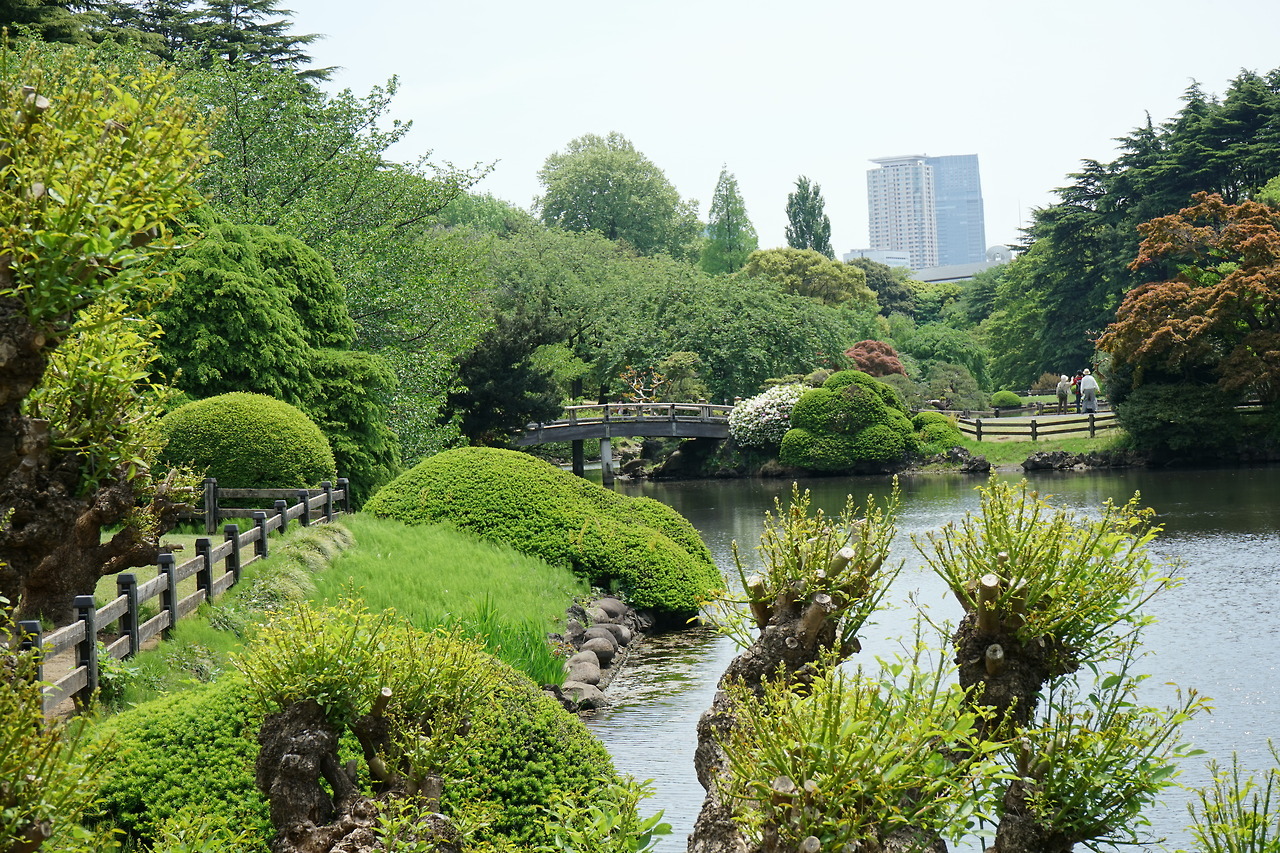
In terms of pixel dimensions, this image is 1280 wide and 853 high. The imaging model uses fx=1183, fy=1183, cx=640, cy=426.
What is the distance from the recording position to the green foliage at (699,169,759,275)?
67.0 meters

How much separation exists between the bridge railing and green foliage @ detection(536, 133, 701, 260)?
30.6 metres

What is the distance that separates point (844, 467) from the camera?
36.4 m

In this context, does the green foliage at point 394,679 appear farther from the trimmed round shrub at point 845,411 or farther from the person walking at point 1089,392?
the person walking at point 1089,392

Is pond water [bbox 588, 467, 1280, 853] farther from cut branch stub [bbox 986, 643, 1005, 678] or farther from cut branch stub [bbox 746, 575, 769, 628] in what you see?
cut branch stub [bbox 746, 575, 769, 628]

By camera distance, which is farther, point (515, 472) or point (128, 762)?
point (515, 472)

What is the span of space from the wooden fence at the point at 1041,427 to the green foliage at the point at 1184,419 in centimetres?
305

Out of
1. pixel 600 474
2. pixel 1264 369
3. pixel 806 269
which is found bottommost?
pixel 600 474

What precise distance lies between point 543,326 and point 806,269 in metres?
23.8

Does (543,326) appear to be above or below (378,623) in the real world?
above

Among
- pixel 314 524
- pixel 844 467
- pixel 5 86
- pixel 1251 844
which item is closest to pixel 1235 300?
pixel 844 467

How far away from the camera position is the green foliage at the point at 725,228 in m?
67.0

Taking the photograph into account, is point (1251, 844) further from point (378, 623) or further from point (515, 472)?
point (515, 472)

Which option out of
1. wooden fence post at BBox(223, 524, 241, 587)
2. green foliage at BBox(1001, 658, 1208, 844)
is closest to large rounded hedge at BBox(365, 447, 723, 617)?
wooden fence post at BBox(223, 524, 241, 587)

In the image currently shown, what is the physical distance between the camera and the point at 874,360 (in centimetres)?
4538
